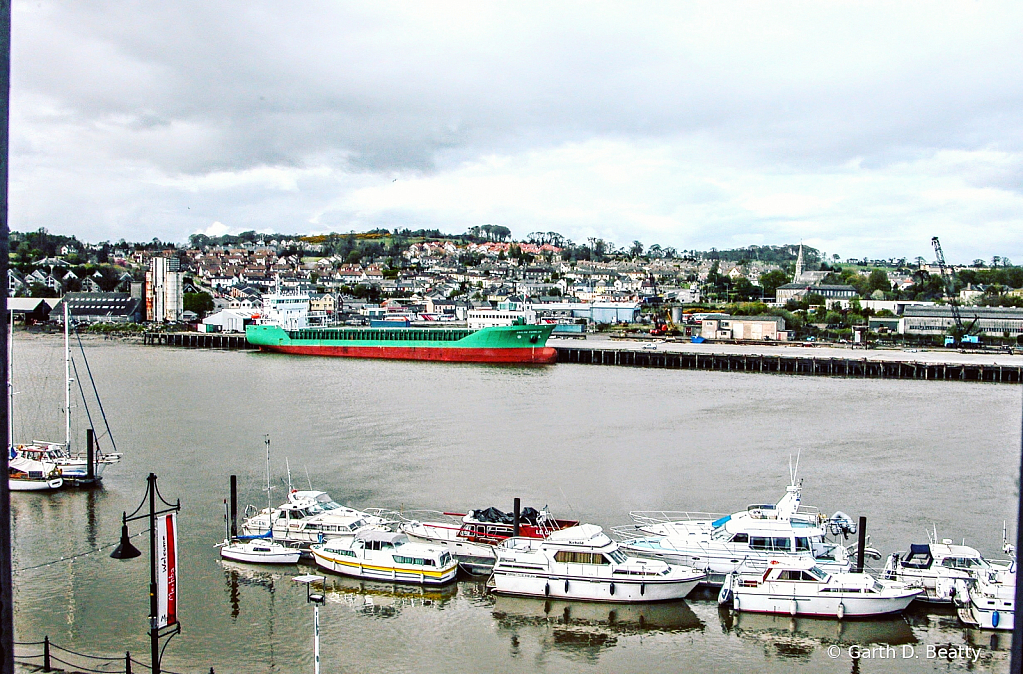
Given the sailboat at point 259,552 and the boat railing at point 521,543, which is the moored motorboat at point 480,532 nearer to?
the boat railing at point 521,543

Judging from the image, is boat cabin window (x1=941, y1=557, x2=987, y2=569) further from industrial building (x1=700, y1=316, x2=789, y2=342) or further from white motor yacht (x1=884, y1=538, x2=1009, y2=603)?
industrial building (x1=700, y1=316, x2=789, y2=342)

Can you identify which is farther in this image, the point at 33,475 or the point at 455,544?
the point at 33,475

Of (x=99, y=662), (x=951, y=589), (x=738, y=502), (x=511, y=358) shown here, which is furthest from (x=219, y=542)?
(x=511, y=358)

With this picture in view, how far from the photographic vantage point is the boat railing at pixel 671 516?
9953 millimetres

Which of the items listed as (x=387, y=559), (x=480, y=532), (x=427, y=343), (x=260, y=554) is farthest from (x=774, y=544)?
(x=427, y=343)

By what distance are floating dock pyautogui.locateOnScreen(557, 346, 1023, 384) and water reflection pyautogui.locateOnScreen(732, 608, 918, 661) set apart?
73.0ft

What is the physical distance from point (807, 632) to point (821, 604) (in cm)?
33

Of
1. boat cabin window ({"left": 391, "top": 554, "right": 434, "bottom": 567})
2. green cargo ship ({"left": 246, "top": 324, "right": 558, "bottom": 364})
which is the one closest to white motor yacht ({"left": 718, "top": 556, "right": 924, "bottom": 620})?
boat cabin window ({"left": 391, "top": 554, "right": 434, "bottom": 567})

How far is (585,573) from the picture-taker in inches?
320

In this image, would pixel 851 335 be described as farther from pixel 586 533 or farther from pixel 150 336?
pixel 586 533

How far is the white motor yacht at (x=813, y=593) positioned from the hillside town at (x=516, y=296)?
29469 millimetres

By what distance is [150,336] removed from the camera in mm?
42594

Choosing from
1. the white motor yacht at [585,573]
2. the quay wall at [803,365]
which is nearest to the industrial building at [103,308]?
the quay wall at [803,365]

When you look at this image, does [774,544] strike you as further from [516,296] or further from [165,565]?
[516,296]
